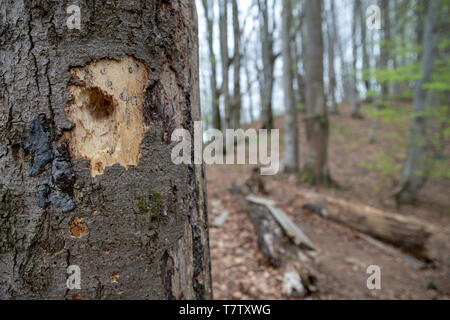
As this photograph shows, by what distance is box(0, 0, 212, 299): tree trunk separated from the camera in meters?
0.79

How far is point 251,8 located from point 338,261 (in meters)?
9.41

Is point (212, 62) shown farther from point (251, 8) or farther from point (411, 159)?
point (411, 159)

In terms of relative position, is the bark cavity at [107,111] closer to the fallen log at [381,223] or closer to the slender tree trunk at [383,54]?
the fallen log at [381,223]

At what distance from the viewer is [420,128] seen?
5.96 m

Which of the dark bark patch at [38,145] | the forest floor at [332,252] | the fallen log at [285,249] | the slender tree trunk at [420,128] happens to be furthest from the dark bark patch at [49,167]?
Result: the slender tree trunk at [420,128]

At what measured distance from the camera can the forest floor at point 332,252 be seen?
2804mm

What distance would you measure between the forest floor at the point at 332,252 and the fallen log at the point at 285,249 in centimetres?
12

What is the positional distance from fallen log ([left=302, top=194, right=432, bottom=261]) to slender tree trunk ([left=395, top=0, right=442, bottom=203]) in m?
2.40

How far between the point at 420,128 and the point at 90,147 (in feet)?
24.6

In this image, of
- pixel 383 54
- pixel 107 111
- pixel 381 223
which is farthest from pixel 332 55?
pixel 107 111

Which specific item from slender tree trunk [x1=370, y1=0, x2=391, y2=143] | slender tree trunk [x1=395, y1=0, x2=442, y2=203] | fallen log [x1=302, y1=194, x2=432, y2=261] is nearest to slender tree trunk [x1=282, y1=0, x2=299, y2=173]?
fallen log [x1=302, y1=194, x2=432, y2=261]

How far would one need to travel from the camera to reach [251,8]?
30.3ft

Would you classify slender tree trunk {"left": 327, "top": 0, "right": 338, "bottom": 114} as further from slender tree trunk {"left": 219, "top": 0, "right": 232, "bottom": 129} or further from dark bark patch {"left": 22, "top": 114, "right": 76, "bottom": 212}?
dark bark patch {"left": 22, "top": 114, "right": 76, "bottom": 212}

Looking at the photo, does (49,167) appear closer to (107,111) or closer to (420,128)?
(107,111)
